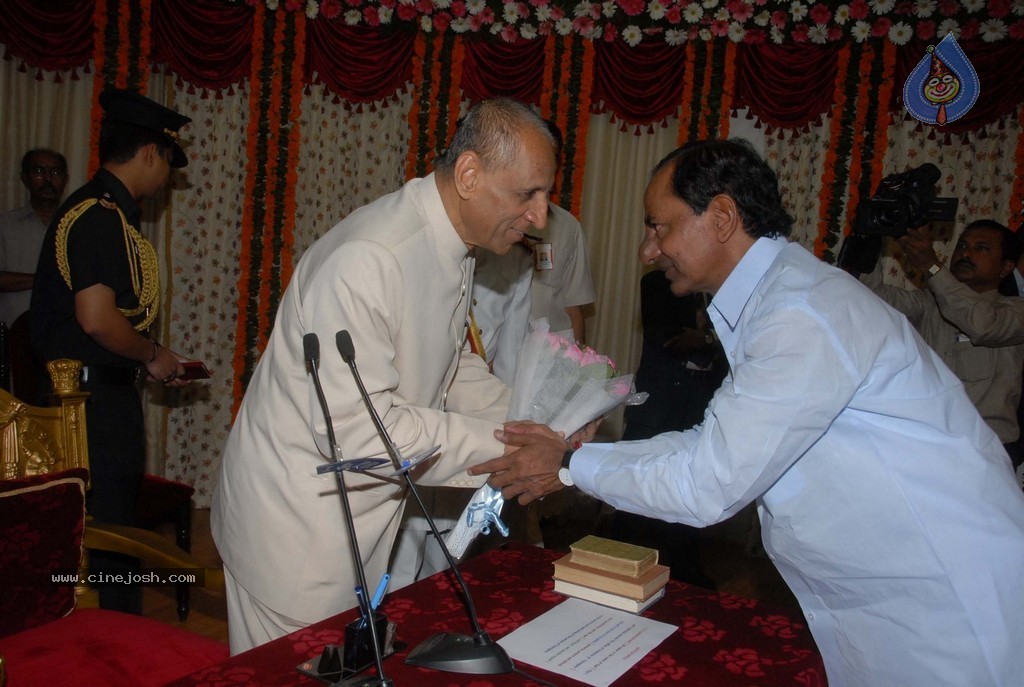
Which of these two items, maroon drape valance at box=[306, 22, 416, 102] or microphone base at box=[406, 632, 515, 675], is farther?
maroon drape valance at box=[306, 22, 416, 102]

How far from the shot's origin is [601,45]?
542cm

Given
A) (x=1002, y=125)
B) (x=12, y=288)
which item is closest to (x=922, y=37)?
(x=1002, y=125)

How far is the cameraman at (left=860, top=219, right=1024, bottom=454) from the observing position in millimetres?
3736

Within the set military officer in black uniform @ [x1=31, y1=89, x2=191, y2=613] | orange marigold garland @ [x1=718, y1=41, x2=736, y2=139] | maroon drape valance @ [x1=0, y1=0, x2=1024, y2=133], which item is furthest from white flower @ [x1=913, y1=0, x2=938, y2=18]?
military officer in black uniform @ [x1=31, y1=89, x2=191, y2=613]

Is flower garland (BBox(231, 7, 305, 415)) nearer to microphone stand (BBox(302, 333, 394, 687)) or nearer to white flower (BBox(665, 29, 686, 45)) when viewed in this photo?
white flower (BBox(665, 29, 686, 45))

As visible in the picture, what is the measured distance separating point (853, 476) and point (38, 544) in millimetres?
1834

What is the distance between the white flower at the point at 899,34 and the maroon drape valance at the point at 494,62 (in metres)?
0.06

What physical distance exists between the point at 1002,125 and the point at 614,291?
104 inches

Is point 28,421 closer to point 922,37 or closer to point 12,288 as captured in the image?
point 12,288

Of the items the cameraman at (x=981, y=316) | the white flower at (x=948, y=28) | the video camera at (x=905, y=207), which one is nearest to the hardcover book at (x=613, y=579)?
the video camera at (x=905, y=207)

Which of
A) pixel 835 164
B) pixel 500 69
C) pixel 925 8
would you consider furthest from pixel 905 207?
pixel 500 69

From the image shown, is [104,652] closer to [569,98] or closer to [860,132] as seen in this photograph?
[569,98]

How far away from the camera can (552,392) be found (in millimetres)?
1901

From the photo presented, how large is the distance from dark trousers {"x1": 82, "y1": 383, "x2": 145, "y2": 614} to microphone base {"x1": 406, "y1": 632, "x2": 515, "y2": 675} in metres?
2.02
